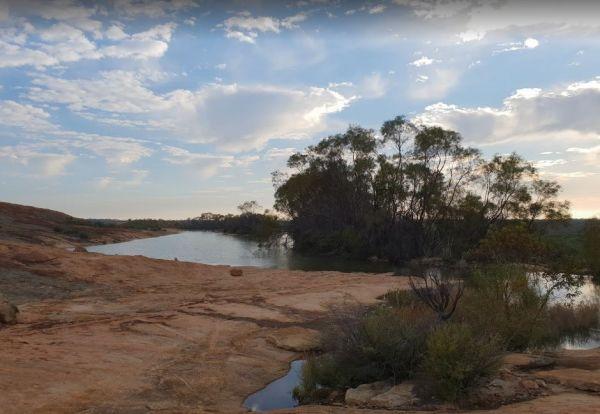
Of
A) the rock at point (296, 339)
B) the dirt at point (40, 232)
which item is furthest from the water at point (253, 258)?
the rock at point (296, 339)

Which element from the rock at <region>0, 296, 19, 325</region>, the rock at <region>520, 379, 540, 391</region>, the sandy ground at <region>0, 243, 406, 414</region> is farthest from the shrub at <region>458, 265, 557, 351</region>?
the rock at <region>0, 296, 19, 325</region>

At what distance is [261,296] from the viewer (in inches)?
819

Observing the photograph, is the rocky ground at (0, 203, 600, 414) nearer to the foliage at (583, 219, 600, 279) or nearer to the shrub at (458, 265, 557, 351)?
the shrub at (458, 265, 557, 351)

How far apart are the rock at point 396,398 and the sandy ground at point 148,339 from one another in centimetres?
76

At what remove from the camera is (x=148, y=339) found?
12914mm

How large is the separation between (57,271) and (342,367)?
17.0 metres

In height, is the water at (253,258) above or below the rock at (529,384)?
below

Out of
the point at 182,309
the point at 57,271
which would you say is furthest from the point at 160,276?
the point at 182,309

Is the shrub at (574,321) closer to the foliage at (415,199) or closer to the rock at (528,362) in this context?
the rock at (528,362)

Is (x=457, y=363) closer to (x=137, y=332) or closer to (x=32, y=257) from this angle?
(x=137, y=332)

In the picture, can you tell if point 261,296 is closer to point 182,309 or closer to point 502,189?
point 182,309

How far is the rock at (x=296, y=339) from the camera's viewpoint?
13.4 metres

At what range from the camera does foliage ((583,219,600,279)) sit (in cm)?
3056

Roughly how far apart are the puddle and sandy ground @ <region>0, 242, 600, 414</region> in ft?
0.83
